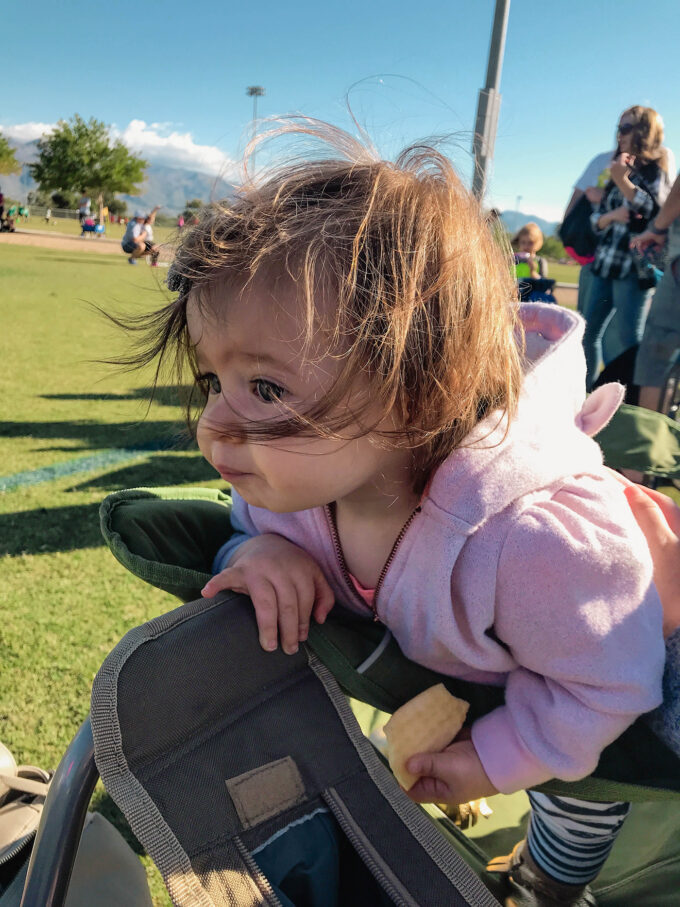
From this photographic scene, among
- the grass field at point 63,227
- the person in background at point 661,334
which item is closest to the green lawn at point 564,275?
the grass field at point 63,227

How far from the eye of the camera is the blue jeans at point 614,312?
3881 millimetres

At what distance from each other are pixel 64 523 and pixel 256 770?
2268 millimetres

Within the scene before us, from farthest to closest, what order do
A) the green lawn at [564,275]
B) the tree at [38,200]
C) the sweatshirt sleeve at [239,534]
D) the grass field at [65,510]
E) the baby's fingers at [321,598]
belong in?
the tree at [38,200], the green lawn at [564,275], the grass field at [65,510], the sweatshirt sleeve at [239,534], the baby's fingers at [321,598]

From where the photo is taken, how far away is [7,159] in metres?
39.9

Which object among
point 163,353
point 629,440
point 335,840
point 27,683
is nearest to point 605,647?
point 335,840

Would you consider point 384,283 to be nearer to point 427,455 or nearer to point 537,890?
point 427,455

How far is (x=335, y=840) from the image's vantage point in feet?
2.54

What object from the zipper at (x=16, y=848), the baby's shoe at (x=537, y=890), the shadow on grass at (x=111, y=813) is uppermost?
the zipper at (x=16, y=848)

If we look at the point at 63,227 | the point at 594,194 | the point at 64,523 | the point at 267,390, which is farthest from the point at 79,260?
the point at 63,227

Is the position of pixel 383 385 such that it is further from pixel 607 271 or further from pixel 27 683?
pixel 607 271

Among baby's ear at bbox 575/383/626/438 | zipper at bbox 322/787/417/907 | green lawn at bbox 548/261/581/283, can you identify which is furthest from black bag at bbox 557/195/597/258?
green lawn at bbox 548/261/581/283

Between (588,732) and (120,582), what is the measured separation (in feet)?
6.42

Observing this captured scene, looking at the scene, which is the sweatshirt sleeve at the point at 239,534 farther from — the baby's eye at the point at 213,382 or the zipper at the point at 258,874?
the zipper at the point at 258,874

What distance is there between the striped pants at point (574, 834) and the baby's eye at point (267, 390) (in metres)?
0.81
